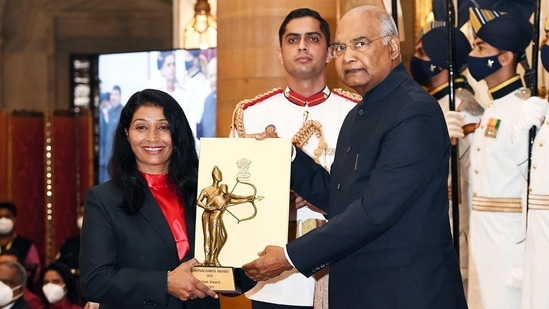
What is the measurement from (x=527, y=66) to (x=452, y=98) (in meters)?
0.61

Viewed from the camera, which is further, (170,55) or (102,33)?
(102,33)

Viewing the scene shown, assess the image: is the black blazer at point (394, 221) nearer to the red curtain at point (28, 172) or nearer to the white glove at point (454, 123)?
the white glove at point (454, 123)

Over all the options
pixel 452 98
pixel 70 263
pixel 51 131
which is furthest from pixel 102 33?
pixel 452 98

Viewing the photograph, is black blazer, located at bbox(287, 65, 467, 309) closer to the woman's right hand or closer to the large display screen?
the woman's right hand

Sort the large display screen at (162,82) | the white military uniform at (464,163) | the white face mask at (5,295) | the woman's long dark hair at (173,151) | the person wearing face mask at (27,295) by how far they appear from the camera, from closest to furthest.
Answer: the woman's long dark hair at (173,151)
the white face mask at (5,295)
the white military uniform at (464,163)
the person wearing face mask at (27,295)
the large display screen at (162,82)

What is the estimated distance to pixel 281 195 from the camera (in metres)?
4.46

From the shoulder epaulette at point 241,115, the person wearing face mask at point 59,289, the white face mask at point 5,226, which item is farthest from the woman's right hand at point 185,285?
the white face mask at point 5,226

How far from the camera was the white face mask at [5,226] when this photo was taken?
1104cm

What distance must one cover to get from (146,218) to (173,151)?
0.30 meters

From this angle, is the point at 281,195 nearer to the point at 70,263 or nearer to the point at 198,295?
the point at 198,295

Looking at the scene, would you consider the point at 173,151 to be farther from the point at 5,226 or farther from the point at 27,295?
the point at 5,226

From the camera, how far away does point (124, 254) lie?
4.29 m

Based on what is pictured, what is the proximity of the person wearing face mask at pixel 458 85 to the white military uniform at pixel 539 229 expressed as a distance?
135 centimetres

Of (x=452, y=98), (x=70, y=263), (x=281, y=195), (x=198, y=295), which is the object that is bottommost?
(x=70, y=263)
